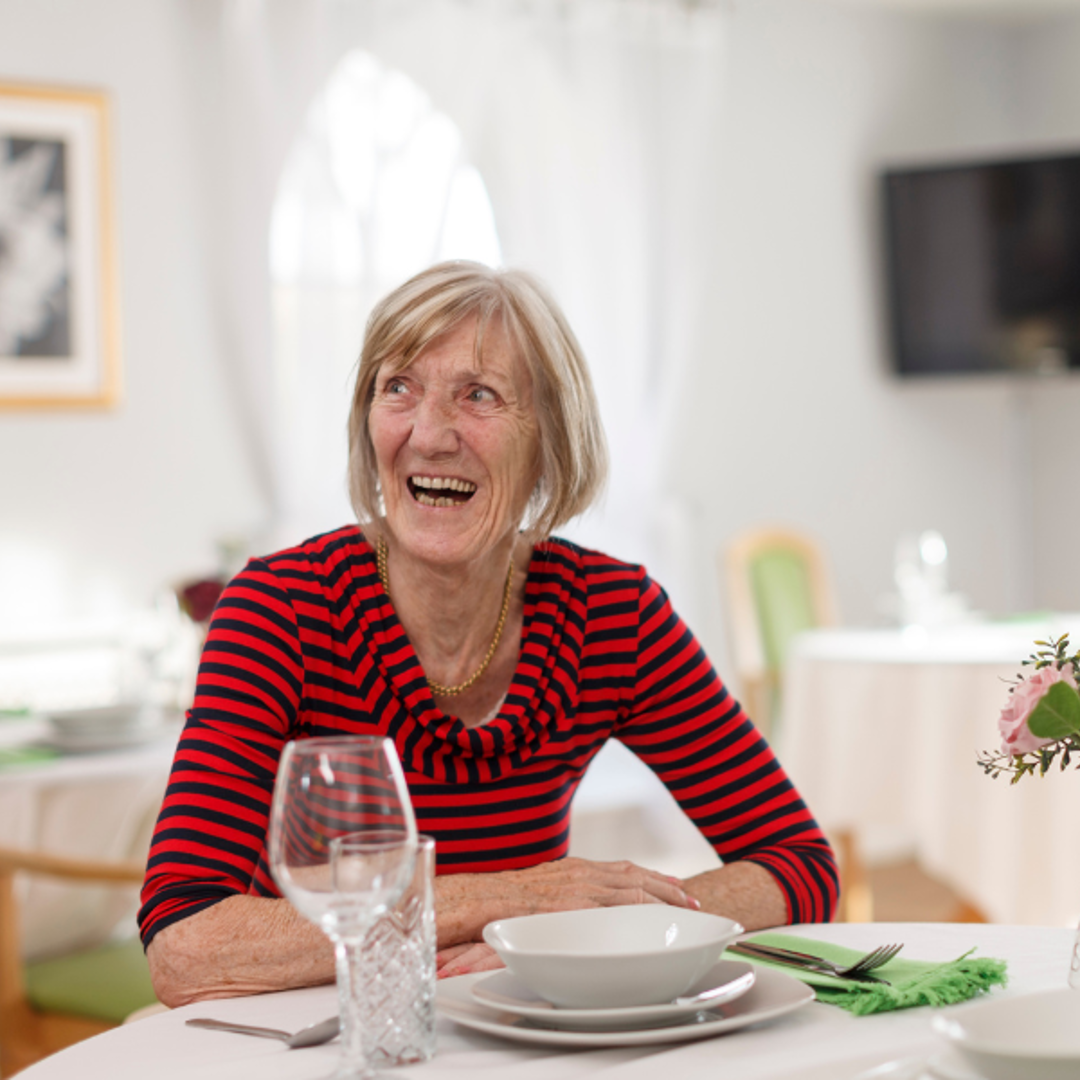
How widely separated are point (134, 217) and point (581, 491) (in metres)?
2.82

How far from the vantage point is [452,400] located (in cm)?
149

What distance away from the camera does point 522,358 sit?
1.51 meters

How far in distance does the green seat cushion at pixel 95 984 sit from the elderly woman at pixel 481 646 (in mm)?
781

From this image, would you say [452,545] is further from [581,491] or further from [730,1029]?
[730,1029]

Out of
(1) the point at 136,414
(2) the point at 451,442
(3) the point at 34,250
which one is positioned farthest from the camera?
(1) the point at 136,414

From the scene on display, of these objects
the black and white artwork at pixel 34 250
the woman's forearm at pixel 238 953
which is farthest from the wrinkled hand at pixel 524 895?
the black and white artwork at pixel 34 250

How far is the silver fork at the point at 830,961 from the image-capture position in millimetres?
1036

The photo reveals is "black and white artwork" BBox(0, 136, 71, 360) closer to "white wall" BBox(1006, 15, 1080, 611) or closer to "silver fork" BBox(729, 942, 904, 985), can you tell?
"silver fork" BBox(729, 942, 904, 985)

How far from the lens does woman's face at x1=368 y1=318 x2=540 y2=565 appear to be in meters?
1.47

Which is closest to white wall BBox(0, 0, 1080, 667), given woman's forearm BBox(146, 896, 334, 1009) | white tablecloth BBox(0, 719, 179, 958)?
white tablecloth BBox(0, 719, 179, 958)

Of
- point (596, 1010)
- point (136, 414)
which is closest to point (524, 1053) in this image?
point (596, 1010)

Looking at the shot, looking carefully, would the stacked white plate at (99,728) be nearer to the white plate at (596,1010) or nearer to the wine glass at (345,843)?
the white plate at (596,1010)

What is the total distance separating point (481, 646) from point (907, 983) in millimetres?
643

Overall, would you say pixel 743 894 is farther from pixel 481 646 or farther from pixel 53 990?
pixel 53 990
